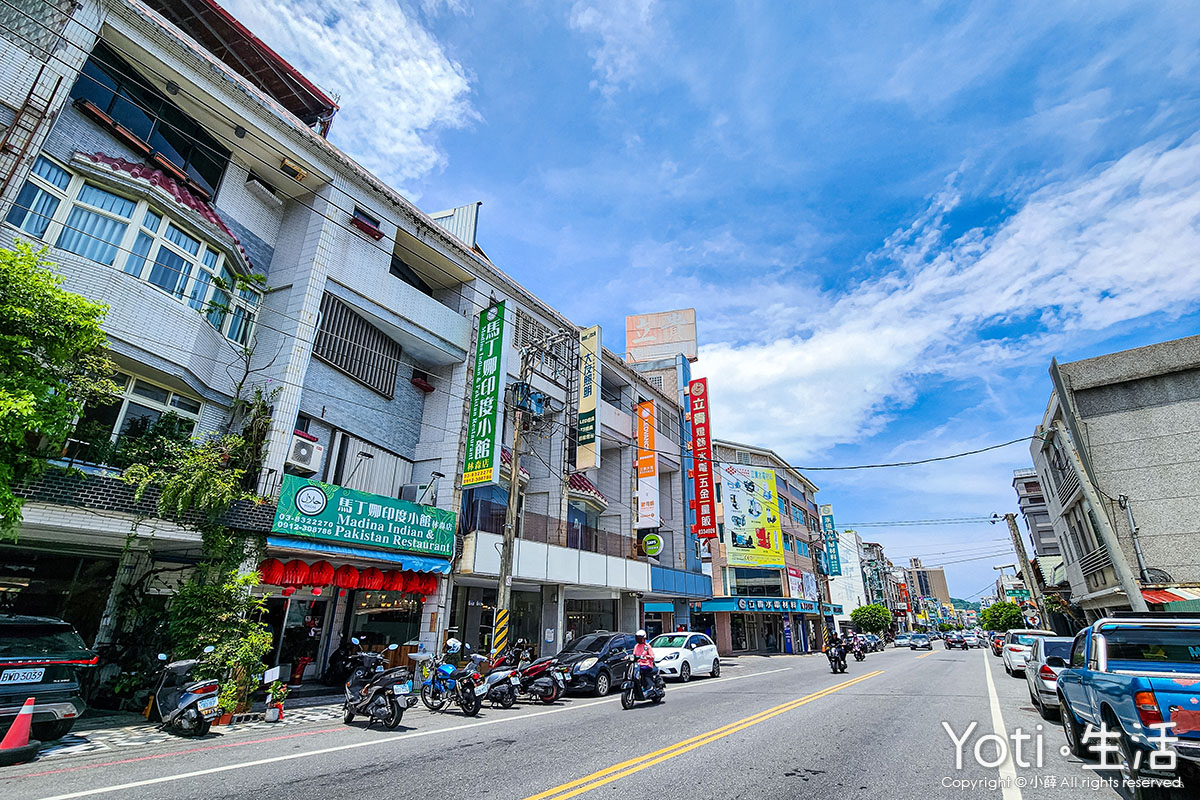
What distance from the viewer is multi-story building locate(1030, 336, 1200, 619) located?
19.3 m

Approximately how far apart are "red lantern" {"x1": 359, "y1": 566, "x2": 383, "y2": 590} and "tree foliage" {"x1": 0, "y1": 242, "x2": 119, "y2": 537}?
7478 millimetres

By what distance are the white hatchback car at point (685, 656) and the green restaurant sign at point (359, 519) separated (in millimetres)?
8129

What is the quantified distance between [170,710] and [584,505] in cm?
1897

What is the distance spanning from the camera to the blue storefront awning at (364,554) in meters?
12.9

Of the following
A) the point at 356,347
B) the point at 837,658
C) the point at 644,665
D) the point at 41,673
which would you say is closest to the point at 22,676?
the point at 41,673

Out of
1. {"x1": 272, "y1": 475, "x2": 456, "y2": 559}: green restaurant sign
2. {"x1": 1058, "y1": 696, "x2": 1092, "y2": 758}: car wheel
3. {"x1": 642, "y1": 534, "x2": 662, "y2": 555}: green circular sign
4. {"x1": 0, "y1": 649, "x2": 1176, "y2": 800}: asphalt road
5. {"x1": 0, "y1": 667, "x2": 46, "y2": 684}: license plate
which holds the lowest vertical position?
{"x1": 0, "y1": 649, "x2": 1176, "y2": 800}: asphalt road

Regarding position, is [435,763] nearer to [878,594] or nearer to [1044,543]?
[1044,543]

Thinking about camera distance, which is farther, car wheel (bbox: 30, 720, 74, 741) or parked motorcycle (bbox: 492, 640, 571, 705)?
parked motorcycle (bbox: 492, 640, 571, 705)

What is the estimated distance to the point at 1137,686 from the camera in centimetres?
489

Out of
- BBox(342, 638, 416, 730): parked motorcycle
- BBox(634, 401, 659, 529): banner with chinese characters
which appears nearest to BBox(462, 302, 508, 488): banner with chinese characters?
BBox(342, 638, 416, 730): parked motorcycle

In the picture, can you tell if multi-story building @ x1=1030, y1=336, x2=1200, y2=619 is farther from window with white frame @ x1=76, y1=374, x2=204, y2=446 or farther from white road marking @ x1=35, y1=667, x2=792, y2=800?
window with white frame @ x1=76, y1=374, x2=204, y2=446

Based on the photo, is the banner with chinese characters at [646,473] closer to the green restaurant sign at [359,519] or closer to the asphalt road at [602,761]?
the green restaurant sign at [359,519]

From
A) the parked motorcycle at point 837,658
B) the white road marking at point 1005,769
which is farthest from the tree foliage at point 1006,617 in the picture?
the white road marking at point 1005,769

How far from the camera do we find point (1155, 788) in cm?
515
